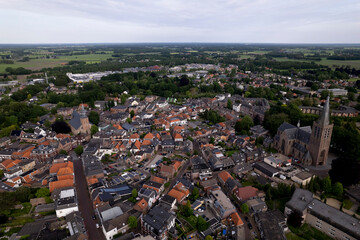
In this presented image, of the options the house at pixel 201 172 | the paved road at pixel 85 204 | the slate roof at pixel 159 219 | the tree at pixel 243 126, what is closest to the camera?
the slate roof at pixel 159 219

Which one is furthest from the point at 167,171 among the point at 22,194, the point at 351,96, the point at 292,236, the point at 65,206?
the point at 351,96

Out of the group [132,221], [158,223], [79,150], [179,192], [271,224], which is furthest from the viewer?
[79,150]

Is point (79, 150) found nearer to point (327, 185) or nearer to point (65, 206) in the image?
point (65, 206)

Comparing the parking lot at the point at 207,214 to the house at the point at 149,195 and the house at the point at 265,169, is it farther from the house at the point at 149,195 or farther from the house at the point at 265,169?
the house at the point at 265,169

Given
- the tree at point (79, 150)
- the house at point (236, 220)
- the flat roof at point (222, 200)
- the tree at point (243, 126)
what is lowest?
the house at point (236, 220)

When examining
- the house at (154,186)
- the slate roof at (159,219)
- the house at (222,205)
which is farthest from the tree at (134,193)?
the house at (222,205)

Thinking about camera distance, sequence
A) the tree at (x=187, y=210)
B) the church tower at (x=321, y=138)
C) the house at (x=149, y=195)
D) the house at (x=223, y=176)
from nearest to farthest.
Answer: the tree at (x=187, y=210) < the house at (x=149, y=195) < the house at (x=223, y=176) < the church tower at (x=321, y=138)

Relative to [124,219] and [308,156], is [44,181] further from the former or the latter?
[308,156]
